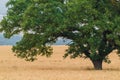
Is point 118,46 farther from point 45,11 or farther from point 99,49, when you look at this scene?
point 45,11

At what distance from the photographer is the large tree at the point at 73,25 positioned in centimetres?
4397

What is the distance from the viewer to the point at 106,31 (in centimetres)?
4538

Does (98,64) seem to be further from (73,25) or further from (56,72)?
(56,72)

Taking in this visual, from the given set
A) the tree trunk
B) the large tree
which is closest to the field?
the tree trunk

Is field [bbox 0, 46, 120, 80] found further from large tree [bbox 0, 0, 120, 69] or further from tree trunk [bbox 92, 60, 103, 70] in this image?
large tree [bbox 0, 0, 120, 69]

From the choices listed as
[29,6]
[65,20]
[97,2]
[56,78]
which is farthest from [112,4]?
[56,78]

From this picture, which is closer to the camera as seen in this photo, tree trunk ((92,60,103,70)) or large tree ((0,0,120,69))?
large tree ((0,0,120,69))

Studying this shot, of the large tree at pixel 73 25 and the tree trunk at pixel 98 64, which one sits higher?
the large tree at pixel 73 25

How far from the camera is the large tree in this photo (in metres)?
44.0

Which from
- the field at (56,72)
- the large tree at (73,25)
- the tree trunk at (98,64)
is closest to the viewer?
the field at (56,72)

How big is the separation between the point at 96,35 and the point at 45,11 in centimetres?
498

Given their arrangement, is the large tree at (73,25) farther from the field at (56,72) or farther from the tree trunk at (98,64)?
the field at (56,72)

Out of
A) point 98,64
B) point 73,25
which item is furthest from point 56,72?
point 98,64

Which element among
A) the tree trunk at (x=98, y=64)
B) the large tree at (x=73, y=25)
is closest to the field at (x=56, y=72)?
the tree trunk at (x=98, y=64)
